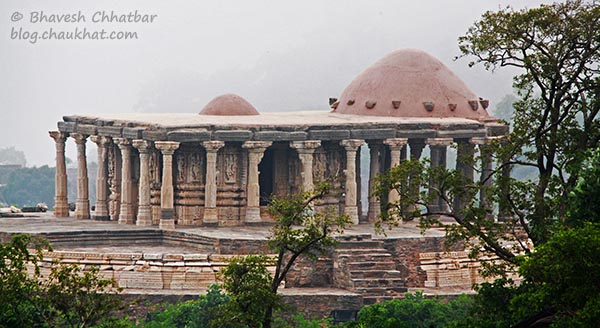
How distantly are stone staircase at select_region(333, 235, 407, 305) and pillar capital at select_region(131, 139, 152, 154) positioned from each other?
26.5 feet

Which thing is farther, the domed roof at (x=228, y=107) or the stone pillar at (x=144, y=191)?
the domed roof at (x=228, y=107)

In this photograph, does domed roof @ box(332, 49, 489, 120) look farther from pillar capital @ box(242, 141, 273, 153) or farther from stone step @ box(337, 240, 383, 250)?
stone step @ box(337, 240, 383, 250)

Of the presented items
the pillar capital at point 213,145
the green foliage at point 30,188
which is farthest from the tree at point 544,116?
the green foliage at point 30,188

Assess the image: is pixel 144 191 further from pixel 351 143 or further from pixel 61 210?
pixel 351 143

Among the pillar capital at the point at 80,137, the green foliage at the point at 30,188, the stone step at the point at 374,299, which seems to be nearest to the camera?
the stone step at the point at 374,299

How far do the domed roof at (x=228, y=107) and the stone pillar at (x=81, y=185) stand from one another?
4.64 m

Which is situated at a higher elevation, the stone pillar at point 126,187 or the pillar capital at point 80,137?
the pillar capital at point 80,137

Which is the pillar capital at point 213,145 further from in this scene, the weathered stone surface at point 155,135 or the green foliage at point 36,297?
the green foliage at point 36,297

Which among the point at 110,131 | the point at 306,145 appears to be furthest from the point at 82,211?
the point at 306,145

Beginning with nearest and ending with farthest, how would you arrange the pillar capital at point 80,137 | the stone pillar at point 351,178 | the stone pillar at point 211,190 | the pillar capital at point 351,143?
1. the stone pillar at point 211,190
2. the pillar capital at point 351,143
3. the stone pillar at point 351,178
4. the pillar capital at point 80,137

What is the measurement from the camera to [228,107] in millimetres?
62562

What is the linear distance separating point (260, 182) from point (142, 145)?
17.8ft

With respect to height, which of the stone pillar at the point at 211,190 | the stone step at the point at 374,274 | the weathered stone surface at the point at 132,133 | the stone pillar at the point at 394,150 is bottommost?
the stone step at the point at 374,274

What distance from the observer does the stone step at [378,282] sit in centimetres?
5331
